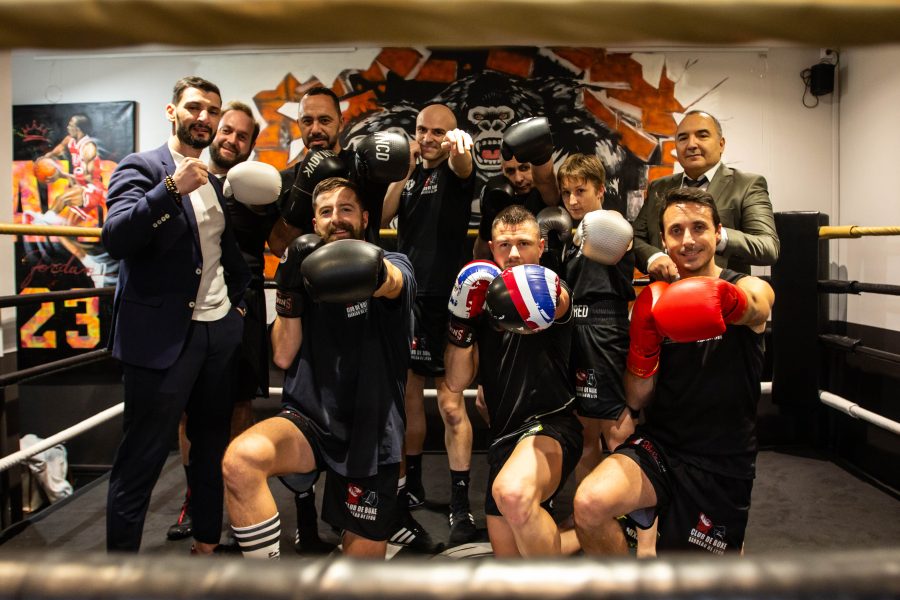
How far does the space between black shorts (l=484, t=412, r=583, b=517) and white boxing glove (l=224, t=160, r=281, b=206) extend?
1.12 m

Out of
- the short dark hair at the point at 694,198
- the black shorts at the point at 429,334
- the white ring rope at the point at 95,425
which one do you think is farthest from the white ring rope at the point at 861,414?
the black shorts at the point at 429,334

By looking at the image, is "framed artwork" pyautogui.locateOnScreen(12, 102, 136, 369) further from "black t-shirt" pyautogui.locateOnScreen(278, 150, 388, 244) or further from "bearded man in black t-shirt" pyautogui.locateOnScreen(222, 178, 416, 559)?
"bearded man in black t-shirt" pyautogui.locateOnScreen(222, 178, 416, 559)

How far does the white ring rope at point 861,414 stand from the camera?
6.82 ft

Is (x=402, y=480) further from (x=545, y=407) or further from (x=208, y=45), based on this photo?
(x=208, y=45)

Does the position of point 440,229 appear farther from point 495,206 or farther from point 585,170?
point 585,170

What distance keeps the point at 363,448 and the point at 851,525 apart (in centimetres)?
194

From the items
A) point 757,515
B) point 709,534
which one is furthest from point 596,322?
point 757,515

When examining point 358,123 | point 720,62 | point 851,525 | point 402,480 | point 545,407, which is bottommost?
point 851,525

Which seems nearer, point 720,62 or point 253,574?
point 253,574

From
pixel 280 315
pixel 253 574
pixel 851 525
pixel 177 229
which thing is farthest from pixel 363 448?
pixel 851 525

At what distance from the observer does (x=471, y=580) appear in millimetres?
366

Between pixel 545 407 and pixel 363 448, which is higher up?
pixel 545 407

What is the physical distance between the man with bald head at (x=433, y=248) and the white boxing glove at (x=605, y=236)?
0.64m

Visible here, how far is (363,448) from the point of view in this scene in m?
1.58
